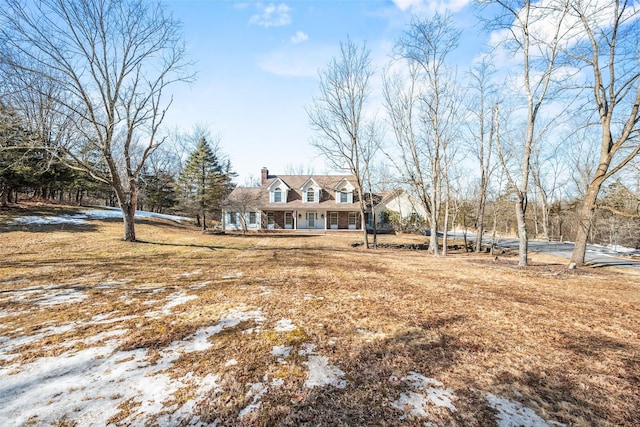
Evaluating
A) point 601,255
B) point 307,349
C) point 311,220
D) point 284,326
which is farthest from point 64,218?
point 601,255

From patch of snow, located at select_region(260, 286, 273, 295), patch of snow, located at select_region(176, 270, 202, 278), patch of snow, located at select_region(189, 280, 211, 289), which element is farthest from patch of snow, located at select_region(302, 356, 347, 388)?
patch of snow, located at select_region(176, 270, 202, 278)

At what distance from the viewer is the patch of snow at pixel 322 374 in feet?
7.61

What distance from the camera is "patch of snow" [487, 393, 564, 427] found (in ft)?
6.36

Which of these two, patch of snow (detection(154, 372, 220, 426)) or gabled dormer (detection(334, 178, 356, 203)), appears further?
gabled dormer (detection(334, 178, 356, 203))

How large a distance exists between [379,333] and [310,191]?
84.2 feet

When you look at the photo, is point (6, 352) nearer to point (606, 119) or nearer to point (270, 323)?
point (270, 323)

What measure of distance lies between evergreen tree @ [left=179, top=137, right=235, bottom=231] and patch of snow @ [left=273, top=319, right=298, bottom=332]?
2075cm

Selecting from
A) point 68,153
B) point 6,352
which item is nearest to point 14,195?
point 68,153

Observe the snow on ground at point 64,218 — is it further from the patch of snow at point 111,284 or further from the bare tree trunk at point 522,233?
the bare tree trunk at point 522,233

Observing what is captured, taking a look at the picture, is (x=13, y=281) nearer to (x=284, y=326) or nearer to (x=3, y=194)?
(x=284, y=326)

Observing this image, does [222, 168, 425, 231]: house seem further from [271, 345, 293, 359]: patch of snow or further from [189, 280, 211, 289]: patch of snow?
[271, 345, 293, 359]: patch of snow

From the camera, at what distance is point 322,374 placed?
246 centimetres

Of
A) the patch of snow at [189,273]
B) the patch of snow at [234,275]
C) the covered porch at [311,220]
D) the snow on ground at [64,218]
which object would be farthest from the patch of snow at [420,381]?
the covered porch at [311,220]

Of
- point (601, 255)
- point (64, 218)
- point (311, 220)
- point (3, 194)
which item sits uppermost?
point (3, 194)
